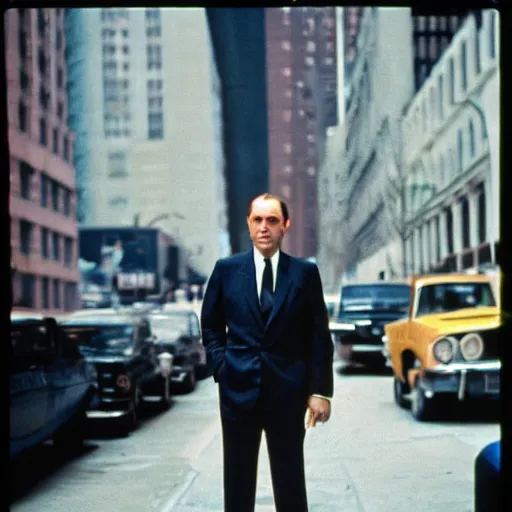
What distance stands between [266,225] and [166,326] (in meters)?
6.99

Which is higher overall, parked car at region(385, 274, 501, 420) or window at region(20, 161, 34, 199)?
window at region(20, 161, 34, 199)

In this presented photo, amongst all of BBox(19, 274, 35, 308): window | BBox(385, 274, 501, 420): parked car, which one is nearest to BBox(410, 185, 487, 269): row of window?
BBox(385, 274, 501, 420): parked car

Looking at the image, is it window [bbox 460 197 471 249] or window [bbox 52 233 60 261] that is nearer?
window [bbox 52 233 60 261]

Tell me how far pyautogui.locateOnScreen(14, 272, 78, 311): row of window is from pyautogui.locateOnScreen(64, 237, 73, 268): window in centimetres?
27

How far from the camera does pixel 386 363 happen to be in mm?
9469

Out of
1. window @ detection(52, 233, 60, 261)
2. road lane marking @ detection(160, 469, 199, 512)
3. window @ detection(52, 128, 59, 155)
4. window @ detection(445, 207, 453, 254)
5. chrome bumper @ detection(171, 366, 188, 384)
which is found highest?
window @ detection(52, 128, 59, 155)

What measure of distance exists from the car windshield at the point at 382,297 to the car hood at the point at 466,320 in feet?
1.29

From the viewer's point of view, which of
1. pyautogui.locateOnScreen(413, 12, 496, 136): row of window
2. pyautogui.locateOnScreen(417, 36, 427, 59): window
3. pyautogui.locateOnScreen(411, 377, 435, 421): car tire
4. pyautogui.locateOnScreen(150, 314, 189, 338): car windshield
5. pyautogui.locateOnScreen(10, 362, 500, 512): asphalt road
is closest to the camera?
pyautogui.locateOnScreen(10, 362, 500, 512): asphalt road

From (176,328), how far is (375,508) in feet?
18.9

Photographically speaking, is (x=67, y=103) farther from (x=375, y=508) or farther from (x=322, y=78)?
(x=375, y=508)

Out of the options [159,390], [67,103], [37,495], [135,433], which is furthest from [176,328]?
[37,495]

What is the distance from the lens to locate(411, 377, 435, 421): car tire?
834 cm

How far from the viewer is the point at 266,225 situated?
4.19m

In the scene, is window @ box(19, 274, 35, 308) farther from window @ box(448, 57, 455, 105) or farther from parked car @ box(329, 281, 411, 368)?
window @ box(448, 57, 455, 105)
